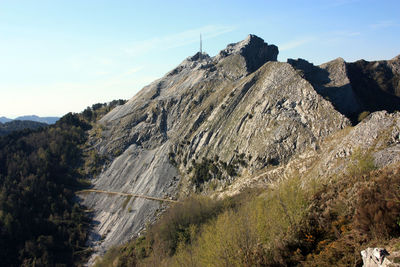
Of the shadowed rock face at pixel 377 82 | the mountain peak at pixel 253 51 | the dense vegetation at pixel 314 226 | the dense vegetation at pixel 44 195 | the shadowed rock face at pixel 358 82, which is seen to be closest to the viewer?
the dense vegetation at pixel 314 226

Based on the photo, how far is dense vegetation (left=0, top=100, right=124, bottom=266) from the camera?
60406mm

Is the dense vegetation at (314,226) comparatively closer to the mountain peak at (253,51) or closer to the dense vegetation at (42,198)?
the dense vegetation at (42,198)

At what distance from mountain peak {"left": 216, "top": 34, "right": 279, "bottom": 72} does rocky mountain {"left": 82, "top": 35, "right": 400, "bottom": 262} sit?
1.54 ft

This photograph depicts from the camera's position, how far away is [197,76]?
89125 mm

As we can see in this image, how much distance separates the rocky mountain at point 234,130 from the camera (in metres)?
44.2

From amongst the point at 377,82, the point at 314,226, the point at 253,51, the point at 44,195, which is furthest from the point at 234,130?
the point at 377,82

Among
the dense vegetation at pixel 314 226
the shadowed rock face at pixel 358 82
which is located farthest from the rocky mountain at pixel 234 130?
the dense vegetation at pixel 314 226

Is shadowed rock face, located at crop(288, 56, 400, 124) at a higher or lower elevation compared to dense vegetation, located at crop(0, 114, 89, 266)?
higher

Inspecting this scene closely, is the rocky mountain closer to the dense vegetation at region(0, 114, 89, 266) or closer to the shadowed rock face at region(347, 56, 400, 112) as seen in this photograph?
the shadowed rock face at region(347, 56, 400, 112)

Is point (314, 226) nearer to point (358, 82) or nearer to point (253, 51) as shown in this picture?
point (253, 51)

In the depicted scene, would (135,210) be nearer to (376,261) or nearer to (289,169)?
(289,169)

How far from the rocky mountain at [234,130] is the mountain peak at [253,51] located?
47cm

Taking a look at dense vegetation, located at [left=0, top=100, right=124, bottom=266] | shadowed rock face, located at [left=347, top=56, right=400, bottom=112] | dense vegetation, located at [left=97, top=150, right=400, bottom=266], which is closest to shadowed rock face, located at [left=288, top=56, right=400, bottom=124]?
shadowed rock face, located at [left=347, top=56, right=400, bottom=112]

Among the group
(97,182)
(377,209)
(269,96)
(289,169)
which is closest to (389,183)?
(377,209)
